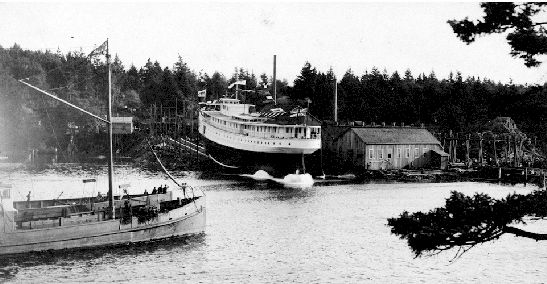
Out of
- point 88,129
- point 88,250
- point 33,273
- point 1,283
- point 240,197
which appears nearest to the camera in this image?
point 1,283

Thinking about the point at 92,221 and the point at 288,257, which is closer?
the point at 288,257

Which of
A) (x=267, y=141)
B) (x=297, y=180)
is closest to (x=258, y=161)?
(x=267, y=141)

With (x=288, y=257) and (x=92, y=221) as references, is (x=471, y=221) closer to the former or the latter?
(x=288, y=257)

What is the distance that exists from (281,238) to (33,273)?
1422 centimetres

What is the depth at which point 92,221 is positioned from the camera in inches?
1219

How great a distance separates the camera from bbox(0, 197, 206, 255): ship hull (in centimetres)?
2797

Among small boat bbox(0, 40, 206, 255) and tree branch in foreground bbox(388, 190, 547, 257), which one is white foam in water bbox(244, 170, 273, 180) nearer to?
small boat bbox(0, 40, 206, 255)

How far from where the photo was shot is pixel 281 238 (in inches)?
1308

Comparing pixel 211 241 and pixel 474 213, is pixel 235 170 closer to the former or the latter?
pixel 211 241

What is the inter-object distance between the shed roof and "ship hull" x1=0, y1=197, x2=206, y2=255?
40.4m

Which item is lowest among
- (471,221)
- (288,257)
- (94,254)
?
(288,257)

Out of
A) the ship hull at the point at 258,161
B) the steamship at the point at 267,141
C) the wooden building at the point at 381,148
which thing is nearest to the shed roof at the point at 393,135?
the wooden building at the point at 381,148

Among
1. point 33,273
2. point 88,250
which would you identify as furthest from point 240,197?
point 33,273

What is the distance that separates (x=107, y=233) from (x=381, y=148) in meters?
48.3
